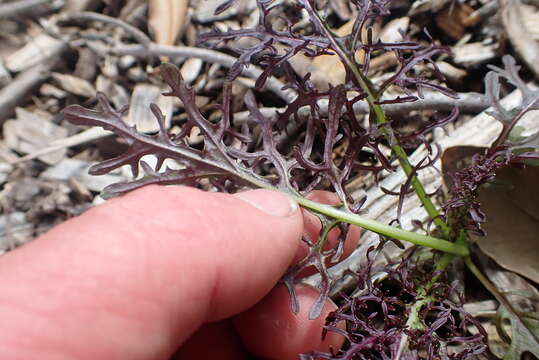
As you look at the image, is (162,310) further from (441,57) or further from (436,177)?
(441,57)

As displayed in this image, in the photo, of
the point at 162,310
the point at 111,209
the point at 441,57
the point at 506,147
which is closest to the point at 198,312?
the point at 162,310

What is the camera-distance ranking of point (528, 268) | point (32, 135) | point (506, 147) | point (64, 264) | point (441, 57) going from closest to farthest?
point (64, 264) < point (506, 147) < point (528, 268) < point (441, 57) < point (32, 135)

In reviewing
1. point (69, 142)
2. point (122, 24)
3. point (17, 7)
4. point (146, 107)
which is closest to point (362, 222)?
point (146, 107)

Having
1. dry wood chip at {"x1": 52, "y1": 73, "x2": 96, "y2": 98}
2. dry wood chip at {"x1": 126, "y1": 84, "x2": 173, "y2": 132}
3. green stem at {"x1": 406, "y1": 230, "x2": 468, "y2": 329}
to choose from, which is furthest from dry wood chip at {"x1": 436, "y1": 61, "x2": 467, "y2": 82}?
dry wood chip at {"x1": 52, "y1": 73, "x2": 96, "y2": 98}

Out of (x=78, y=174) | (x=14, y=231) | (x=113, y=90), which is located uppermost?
(x=113, y=90)

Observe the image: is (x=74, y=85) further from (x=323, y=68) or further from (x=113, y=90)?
(x=323, y=68)

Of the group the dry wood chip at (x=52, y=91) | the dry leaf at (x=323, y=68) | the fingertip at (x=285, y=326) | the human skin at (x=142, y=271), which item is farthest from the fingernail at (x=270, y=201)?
the dry wood chip at (x=52, y=91)
